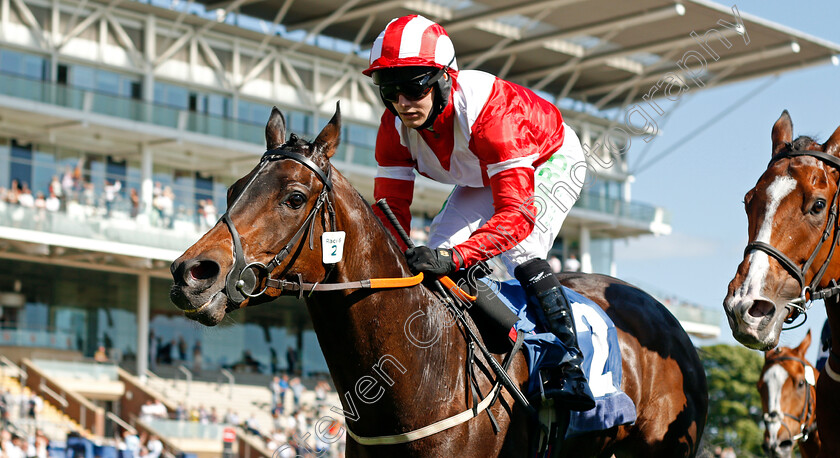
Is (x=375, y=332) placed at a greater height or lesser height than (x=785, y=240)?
lesser

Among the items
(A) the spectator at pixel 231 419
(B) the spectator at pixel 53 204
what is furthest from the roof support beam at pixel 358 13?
(A) the spectator at pixel 231 419

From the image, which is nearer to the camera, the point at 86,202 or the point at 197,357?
the point at 86,202

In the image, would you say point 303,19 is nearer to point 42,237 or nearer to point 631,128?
point 42,237

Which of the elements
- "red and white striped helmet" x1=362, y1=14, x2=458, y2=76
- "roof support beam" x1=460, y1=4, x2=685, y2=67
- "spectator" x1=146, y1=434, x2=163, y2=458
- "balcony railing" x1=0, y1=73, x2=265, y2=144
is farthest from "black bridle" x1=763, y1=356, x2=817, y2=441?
"roof support beam" x1=460, y1=4, x2=685, y2=67

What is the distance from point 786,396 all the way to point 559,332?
4.72m

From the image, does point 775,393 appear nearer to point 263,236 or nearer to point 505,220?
point 505,220

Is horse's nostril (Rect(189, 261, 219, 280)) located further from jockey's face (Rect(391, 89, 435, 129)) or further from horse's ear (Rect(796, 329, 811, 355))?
horse's ear (Rect(796, 329, 811, 355))

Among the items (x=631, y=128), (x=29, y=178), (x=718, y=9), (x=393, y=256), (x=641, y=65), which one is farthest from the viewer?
(x=641, y=65)

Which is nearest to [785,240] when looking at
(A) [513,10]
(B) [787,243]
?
(B) [787,243]

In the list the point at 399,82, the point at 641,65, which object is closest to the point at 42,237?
the point at 399,82

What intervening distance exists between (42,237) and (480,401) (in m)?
20.1

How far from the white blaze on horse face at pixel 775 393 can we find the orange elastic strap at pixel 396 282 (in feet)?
16.7

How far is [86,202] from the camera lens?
22.3m

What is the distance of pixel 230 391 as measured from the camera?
23.6 m
